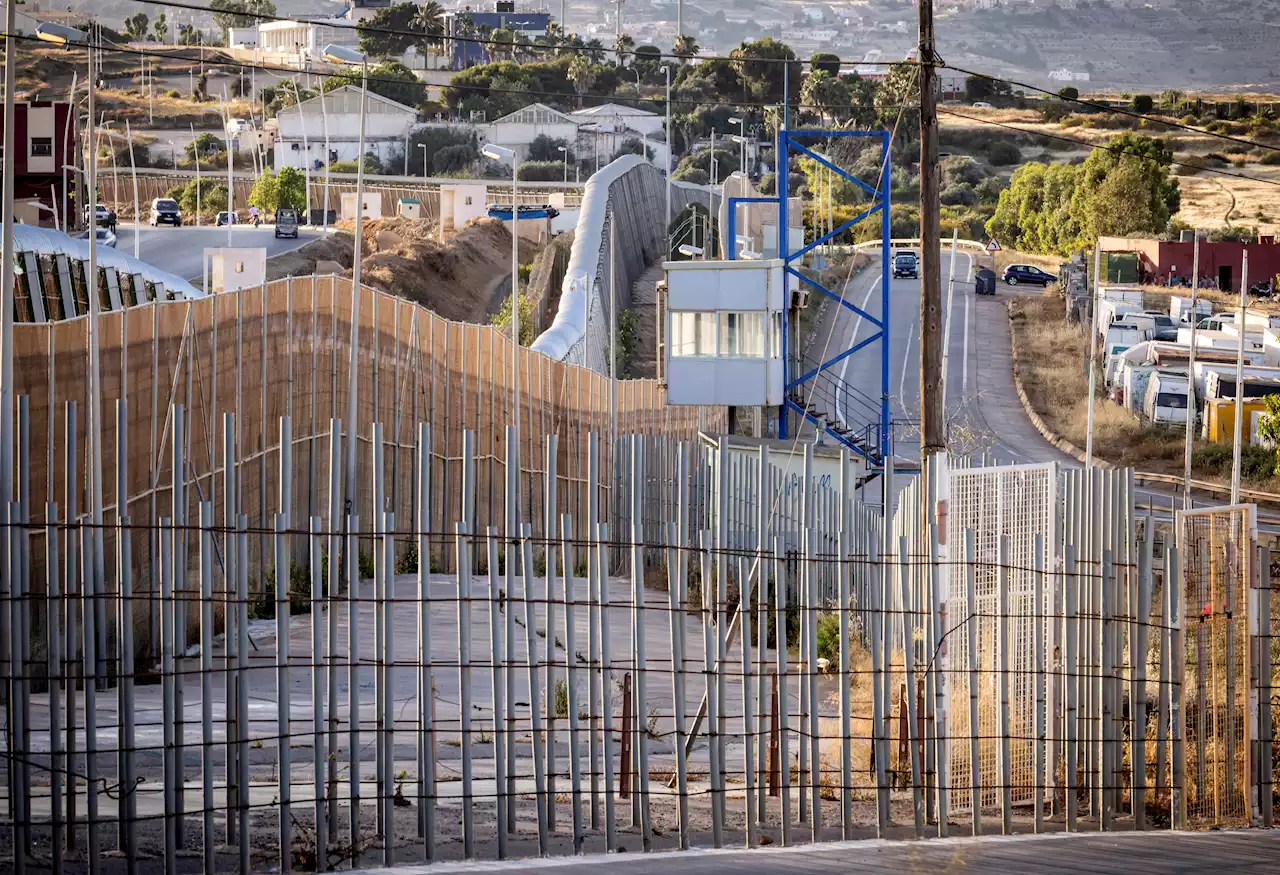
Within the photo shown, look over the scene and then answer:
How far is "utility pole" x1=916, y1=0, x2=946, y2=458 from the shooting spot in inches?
722

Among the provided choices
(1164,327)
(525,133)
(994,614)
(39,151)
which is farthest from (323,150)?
(994,614)

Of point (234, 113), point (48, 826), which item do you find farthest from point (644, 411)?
point (234, 113)

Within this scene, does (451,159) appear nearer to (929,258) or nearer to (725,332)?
(725,332)

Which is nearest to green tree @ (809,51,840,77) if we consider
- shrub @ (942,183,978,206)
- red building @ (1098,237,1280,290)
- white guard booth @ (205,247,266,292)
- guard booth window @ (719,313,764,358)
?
shrub @ (942,183,978,206)

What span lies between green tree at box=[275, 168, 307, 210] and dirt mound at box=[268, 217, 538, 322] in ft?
51.9

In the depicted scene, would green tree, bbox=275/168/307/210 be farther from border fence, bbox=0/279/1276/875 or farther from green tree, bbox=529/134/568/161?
border fence, bbox=0/279/1276/875

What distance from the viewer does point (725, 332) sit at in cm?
3822

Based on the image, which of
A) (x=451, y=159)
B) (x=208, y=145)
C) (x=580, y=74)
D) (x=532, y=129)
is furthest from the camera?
(x=580, y=74)

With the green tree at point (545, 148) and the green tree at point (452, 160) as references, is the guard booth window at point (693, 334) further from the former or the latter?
the green tree at point (545, 148)

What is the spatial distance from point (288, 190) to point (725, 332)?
65191mm

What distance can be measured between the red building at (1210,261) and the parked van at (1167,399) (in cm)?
2811

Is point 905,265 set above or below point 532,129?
below

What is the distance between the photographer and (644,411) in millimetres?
35406

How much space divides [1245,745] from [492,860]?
557cm
